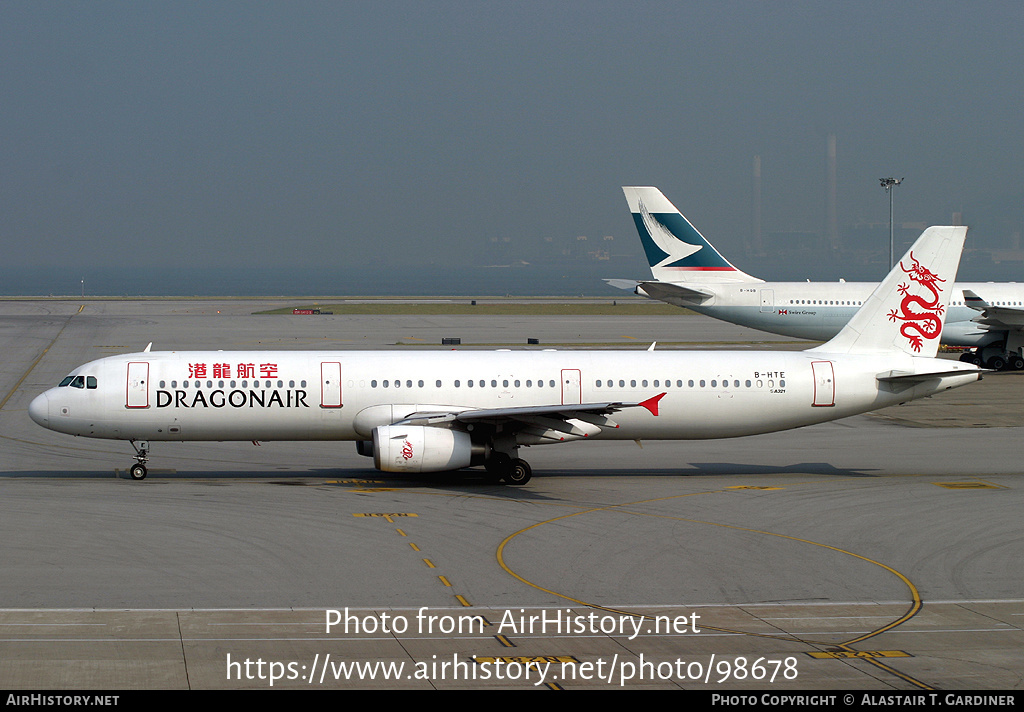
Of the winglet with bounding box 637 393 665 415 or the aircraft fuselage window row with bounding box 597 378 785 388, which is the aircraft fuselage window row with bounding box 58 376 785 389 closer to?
the aircraft fuselage window row with bounding box 597 378 785 388

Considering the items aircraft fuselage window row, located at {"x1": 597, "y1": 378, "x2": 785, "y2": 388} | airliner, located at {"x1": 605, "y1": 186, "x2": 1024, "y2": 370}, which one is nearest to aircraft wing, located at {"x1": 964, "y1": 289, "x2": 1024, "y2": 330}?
airliner, located at {"x1": 605, "y1": 186, "x2": 1024, "y2": 370}

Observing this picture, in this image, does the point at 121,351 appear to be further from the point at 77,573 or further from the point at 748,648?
the point at 748,648

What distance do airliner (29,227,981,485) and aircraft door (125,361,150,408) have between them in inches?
1.7

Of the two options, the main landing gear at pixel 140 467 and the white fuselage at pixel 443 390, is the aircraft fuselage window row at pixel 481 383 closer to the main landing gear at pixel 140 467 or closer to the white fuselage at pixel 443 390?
the white fuselage at pixel 443 390

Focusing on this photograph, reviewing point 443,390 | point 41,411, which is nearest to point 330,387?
point 443,390

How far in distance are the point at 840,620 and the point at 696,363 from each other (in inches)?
627

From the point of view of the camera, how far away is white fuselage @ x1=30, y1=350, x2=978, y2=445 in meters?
32.2

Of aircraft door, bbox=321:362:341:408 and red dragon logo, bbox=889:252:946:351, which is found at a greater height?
red dragon logo, bbox=889:252:946:351

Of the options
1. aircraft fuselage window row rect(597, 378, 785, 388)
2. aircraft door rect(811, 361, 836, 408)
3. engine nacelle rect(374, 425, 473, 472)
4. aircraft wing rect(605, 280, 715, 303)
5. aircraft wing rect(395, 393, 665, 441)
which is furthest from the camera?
aircraft wing rect(605, 280, 715, 303)

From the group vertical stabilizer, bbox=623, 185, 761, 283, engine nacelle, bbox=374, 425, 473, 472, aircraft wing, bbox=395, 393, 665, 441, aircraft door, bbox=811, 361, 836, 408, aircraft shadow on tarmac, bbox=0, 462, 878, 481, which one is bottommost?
aircraft shadow on tarmac, bbox=0, 462, 878, 481

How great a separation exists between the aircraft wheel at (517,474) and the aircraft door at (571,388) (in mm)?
2655

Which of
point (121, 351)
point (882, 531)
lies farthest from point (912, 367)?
point (121, 351)

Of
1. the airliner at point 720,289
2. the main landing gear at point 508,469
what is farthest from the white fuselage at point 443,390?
the airliner at point 720,289

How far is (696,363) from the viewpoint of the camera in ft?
113
